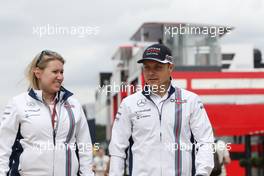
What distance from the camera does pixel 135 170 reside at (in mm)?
6375

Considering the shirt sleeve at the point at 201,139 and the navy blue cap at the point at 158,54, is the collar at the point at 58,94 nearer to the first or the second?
the navy blue cap at the point at 158,54

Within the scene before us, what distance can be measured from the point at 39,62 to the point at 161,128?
114cm

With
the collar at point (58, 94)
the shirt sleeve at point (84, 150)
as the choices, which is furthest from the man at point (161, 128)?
the collar at point (58, 94)

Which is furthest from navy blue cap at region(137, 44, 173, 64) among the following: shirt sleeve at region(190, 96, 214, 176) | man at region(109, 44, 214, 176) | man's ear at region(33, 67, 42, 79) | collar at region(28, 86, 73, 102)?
man's ear at region(33, 67, 42, 79)

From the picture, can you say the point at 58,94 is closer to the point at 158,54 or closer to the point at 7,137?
the point at 7,137

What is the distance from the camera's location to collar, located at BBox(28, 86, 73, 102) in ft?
21.0

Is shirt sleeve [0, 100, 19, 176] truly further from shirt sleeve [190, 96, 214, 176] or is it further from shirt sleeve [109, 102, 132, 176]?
shirt sleeve [190, 96, 214, 176]

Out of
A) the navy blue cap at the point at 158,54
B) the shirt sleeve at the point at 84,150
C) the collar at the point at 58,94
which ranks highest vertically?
the navy blue cap at the point at 158,54

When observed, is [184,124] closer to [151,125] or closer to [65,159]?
[151,125]

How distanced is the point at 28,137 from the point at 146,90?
1.03 metres

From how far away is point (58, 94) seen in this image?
6492 mm

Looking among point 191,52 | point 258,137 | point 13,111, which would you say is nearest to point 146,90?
point 13,111

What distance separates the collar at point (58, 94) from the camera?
639 cm

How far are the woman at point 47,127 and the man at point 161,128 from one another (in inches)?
12.5
